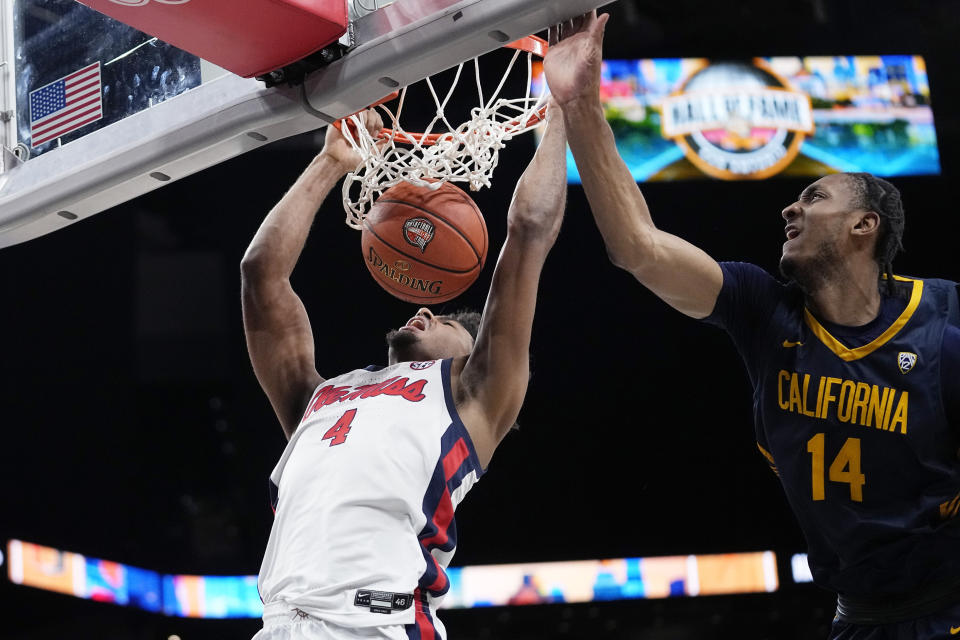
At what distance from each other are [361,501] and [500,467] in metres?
4.44

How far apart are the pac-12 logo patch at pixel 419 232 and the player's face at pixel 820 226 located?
3.31 feet

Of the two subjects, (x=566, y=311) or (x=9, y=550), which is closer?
(x=9, y=550)

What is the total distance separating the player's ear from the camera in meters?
2.89

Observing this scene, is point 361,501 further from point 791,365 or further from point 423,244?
point 791,365

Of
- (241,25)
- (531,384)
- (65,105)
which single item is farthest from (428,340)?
(531,384)

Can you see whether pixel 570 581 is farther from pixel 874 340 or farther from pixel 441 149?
pixel 874 340

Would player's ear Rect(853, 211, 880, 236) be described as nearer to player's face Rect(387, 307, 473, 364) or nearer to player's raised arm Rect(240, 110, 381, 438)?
player's face Rect(387, 307, 473, 364)

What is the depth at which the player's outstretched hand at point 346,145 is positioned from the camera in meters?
3.54

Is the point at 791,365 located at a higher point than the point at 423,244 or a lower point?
lower

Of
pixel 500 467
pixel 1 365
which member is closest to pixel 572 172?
pixel 500 467

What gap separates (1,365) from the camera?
6797mm

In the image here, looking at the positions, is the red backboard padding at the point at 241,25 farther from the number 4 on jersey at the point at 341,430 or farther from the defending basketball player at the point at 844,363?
the number 4 on jersey at the point at 341,430

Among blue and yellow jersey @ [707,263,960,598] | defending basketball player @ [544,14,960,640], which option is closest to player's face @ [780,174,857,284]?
defending basketball player @ [544,14,960,640]

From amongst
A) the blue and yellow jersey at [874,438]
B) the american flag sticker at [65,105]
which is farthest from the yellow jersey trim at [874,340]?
the american flag sticker at [65,105]
